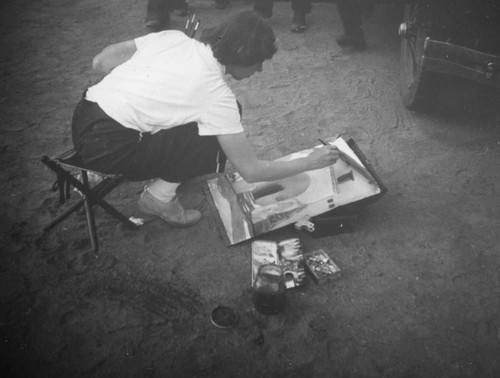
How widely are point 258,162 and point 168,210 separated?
85 cm

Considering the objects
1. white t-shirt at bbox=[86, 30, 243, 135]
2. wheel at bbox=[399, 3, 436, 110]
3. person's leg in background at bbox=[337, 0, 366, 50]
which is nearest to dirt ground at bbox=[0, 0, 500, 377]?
wheel at bbox=[399, 3, 436, 110]

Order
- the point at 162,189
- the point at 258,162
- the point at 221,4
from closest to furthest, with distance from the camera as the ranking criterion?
1. the point at 258,162
2. the point at 162,189
3. the point at 221,4

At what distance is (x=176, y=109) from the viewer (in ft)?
5.84

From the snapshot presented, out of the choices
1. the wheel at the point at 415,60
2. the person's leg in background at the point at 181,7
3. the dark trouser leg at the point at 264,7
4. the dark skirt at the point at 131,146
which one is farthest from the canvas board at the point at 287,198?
the person's leg in background at the point at 181,7

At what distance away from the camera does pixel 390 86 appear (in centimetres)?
385

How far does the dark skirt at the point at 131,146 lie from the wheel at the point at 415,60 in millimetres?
2116

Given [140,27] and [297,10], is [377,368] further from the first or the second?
[140,27]

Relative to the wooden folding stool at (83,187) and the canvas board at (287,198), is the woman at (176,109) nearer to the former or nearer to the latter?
the wooden folding stool at (83,187)

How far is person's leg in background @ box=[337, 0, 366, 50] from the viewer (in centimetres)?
427

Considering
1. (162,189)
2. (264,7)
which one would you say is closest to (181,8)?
(264,7)

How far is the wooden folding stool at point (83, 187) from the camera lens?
6.24ft

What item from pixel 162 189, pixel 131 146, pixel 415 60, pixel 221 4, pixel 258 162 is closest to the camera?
pixel 258 162

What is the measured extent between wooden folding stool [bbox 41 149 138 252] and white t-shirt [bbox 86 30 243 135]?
1.21 feet

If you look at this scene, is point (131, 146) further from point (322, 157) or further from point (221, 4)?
point (221, 4)
